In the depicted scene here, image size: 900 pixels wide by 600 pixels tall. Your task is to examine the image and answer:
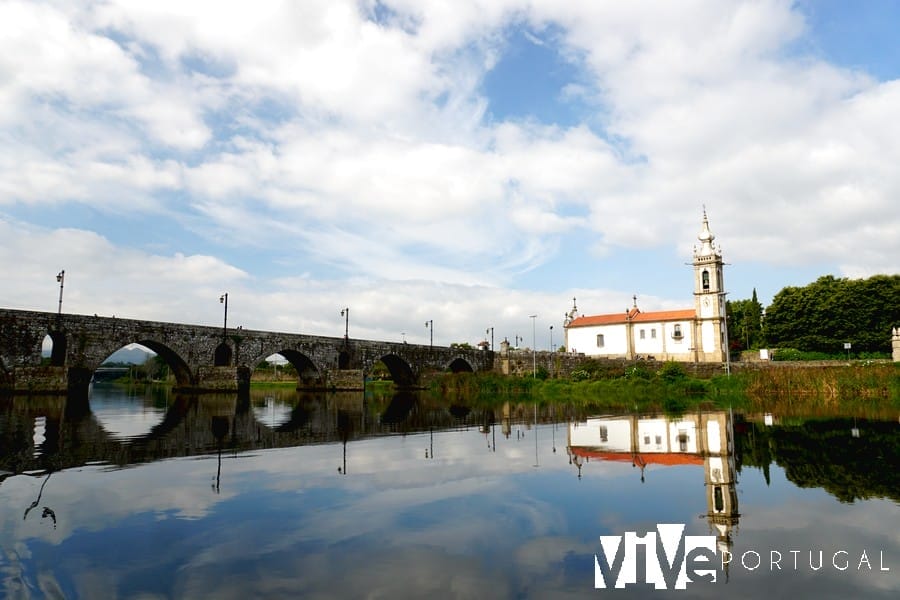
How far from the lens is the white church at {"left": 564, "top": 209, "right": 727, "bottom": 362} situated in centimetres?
7431

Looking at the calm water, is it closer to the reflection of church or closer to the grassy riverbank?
the reflection of church

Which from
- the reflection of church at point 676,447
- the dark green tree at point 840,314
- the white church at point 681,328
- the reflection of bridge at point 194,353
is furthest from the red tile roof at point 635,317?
the reflection of church at point 676,447

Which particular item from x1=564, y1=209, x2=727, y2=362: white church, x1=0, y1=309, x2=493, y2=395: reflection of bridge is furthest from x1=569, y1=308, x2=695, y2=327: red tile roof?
x1=0, y1=309, x2=493, y2=395: reflection of bridge

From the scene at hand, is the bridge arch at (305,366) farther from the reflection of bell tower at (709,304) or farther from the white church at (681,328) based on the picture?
the reflection of bell tower at (709,304)

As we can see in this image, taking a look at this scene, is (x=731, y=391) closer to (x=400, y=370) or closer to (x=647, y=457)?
(x=647, y=457)

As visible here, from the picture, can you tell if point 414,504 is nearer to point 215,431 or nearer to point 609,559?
point 609,559

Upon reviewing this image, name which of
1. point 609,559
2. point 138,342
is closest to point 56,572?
point 609,559

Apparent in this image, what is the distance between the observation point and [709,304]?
75062mm

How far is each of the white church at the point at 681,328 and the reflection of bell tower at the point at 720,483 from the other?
59070mm

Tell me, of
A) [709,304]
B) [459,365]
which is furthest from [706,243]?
[459,365]

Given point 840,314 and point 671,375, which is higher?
point 840,314

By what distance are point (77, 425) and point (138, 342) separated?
21701 mm

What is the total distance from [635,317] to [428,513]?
7720 cm

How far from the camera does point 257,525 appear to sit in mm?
7371
